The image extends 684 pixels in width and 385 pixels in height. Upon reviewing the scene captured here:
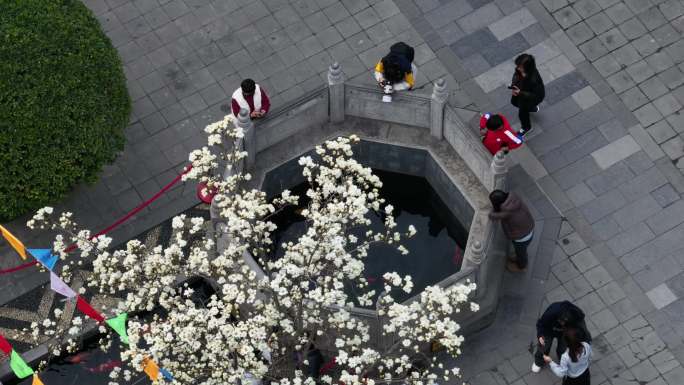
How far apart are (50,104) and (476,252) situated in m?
8.29

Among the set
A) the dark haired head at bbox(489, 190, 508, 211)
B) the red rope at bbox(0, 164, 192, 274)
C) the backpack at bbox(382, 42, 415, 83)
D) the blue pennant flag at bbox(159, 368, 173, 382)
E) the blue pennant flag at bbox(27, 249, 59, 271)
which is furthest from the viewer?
the red rope at bbox(0, 164, 192, 274)

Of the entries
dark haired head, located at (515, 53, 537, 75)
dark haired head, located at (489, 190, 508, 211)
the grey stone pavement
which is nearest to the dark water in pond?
the grey stone pavement

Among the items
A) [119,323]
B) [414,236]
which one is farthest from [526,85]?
[119,323]

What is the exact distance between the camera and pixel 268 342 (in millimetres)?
16219

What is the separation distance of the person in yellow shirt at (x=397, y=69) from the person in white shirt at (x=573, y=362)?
19.0 feet

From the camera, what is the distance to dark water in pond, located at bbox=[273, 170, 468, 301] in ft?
71.2

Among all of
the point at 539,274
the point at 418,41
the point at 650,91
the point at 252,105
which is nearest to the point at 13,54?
the point at 252,105

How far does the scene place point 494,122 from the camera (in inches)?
812

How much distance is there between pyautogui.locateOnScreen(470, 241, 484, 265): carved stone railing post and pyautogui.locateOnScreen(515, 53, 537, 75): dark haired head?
13.7ft

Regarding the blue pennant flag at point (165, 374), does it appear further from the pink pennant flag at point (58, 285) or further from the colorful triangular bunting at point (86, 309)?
the pink pennant flag at point (58, 285)

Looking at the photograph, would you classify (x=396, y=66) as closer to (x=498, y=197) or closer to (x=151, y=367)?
(x=498, y=197)

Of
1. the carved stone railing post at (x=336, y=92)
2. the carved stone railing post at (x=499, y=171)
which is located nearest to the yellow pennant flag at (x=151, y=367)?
the carved stone railing post at (x=336, y=92)

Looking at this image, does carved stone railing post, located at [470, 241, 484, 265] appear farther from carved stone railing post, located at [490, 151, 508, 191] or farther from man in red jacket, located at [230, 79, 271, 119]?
man in red jacket, located at [230, 79, 271, 119]

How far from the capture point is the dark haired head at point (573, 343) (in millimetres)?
18234
